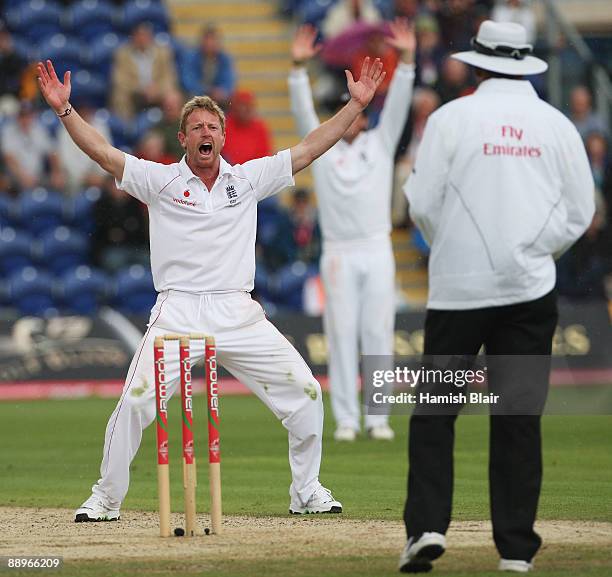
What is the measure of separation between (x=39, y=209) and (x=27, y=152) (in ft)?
2.59

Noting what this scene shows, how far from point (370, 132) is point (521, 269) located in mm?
6461

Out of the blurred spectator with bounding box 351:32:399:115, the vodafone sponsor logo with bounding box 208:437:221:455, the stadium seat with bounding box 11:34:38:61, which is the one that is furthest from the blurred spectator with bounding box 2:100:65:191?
the vodafone sponsor logo with bounding box 208:437:221:455

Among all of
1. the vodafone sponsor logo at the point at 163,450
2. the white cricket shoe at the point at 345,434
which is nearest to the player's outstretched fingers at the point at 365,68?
the vodafone sponsor logo at the point at 163,450

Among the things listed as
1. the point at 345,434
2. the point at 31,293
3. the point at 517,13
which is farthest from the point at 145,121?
the point at 345,434

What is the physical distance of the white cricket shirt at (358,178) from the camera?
12.6 meters

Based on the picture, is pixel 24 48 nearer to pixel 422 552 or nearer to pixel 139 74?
pixel 139 74

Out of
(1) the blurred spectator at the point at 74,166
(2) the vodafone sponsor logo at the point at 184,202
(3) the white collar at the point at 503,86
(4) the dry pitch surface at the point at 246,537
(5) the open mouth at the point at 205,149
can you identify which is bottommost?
(4) the dry pitch surface at the point at 246,537

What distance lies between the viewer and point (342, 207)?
12.7 m

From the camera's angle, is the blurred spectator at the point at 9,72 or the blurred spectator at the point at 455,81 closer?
the blurred spectator at the point at 455,81

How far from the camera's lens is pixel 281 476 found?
10.6 meters

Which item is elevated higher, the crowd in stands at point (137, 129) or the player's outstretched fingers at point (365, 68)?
the player's outstretched fingers at point (365, 68)

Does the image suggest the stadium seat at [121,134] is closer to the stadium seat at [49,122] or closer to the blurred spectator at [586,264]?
the stadium seat at [49,122]

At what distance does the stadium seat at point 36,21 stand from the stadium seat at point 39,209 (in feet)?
10.1

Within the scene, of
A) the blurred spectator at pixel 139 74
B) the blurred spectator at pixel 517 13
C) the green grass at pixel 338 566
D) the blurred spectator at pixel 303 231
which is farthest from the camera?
the blurred spectator at pixel 139 74
